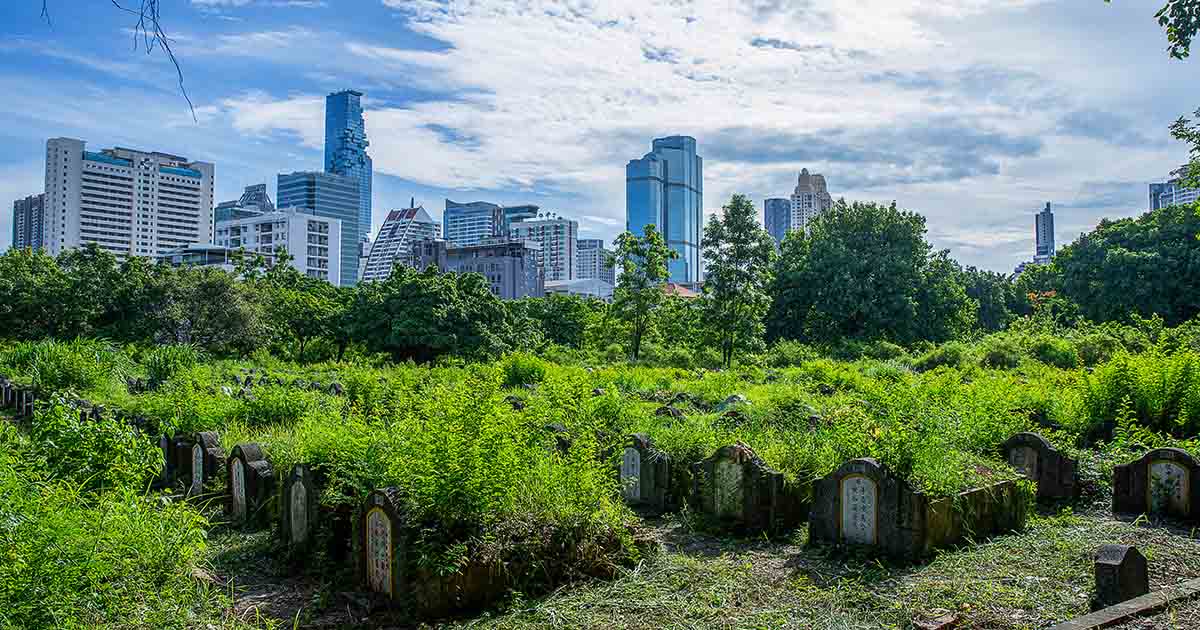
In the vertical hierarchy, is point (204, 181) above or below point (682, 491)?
above

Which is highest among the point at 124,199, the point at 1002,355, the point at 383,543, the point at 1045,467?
the point at 124,199

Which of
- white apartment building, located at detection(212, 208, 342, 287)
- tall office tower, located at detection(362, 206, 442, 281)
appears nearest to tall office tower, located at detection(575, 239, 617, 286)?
tall office tower, located at detection(362, 206, 442, 281)

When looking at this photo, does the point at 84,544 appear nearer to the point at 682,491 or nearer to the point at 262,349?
the point at 682,491

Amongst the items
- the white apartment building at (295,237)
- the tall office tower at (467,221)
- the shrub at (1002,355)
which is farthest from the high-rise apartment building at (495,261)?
the tall office tower at (467,221)

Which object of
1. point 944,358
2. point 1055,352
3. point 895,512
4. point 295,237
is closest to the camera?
point 895,512

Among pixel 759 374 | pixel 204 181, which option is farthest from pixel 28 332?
pixel 204 181

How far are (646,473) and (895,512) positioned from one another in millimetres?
3027

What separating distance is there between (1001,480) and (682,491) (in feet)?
10.4

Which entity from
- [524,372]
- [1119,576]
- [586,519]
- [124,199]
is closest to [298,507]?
[586,519]

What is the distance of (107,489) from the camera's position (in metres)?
6.75

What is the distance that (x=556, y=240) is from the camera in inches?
5955

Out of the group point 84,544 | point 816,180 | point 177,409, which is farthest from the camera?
point 816,180

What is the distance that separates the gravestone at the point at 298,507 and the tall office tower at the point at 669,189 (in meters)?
171

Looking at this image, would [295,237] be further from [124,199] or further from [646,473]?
[646,473]
